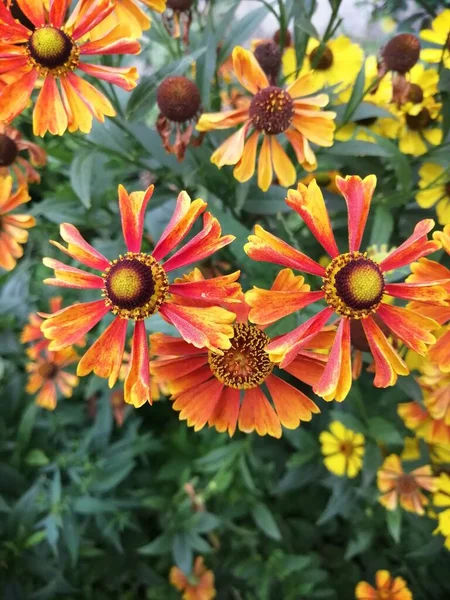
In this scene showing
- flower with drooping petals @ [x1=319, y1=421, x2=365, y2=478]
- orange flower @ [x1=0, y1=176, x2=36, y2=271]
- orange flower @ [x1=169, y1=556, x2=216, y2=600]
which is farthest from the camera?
orange flower @ [x1=169, y1=556, x2=216, y2=600]

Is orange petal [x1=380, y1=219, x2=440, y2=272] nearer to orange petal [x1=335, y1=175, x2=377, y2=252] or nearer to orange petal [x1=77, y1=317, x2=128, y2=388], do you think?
orange petal [x1=335, y1=175, x2=377, y2=252]

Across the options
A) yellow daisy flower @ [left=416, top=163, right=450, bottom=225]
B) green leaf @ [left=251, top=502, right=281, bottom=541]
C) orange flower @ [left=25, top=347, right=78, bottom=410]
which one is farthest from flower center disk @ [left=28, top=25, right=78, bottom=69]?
green leaf @ [left=251, top=502, right=281, bottom=541]

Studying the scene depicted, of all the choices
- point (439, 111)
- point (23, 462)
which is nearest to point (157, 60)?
point (439, 111)

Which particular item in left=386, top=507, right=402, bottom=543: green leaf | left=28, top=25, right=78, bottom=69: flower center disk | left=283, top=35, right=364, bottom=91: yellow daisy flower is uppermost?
left=283, top=35, right=364, bottom=91: yellow daisy flower

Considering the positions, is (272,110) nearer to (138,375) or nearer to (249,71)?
(249,71)

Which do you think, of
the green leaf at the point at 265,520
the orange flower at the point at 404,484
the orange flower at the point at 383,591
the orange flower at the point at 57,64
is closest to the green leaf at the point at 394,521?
the orange flower at the point at 404,484

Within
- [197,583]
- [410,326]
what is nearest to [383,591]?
[197,583]

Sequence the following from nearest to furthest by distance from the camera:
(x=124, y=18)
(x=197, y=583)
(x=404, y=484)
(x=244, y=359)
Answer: (x=244, y=359)
(x=124, y=18)
(x=404, y=484)
(x=197, y=583)

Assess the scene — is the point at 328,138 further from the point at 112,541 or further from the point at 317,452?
the point at 112,541
